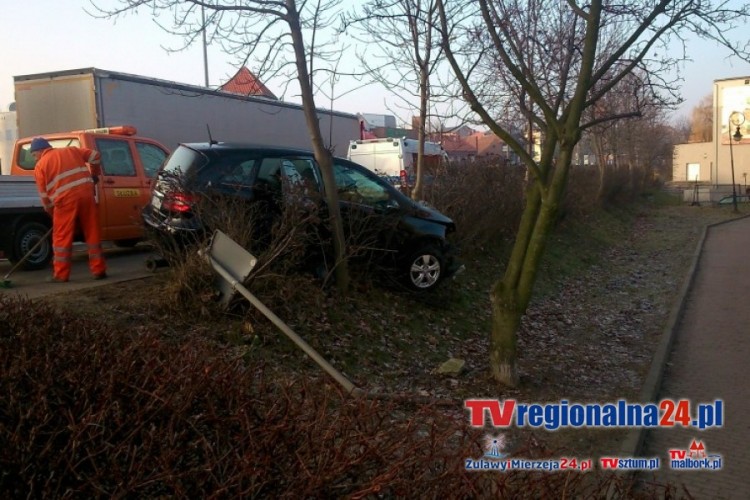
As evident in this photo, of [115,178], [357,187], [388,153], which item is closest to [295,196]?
[357,187]

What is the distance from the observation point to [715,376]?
8.29 metres

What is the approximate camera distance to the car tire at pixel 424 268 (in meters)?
9.40

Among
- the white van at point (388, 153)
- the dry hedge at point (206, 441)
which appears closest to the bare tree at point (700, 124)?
the white van at point (388, 153)

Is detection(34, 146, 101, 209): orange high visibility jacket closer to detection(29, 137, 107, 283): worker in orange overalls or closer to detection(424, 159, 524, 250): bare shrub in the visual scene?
detection(29, 137, 107, 283): worker in orange overalls

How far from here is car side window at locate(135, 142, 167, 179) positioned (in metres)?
10.9

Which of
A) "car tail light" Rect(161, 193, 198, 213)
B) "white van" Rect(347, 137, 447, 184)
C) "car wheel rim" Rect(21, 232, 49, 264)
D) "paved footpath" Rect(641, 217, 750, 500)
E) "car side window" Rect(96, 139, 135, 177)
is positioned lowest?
"paved footpath" Rect(641, 217, 750, 500)

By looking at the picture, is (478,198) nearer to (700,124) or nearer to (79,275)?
(79,275)

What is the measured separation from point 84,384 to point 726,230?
27577 mm

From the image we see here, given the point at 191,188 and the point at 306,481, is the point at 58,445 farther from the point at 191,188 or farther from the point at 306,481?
the point at 191,188

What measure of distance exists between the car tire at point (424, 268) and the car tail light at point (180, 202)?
319 cm

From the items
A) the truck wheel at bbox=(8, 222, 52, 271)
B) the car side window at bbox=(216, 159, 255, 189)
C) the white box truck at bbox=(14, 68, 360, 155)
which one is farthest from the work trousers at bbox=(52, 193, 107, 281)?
the white box truck at bbox=(14, 68, 360, 155)

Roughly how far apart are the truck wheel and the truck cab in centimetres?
1

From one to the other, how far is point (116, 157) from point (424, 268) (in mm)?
5106

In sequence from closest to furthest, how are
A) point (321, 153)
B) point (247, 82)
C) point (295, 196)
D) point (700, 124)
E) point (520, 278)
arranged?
point (520, 278) < point (295, 196) < point (321, 153) < point (247, 82) < point (700, 124)
